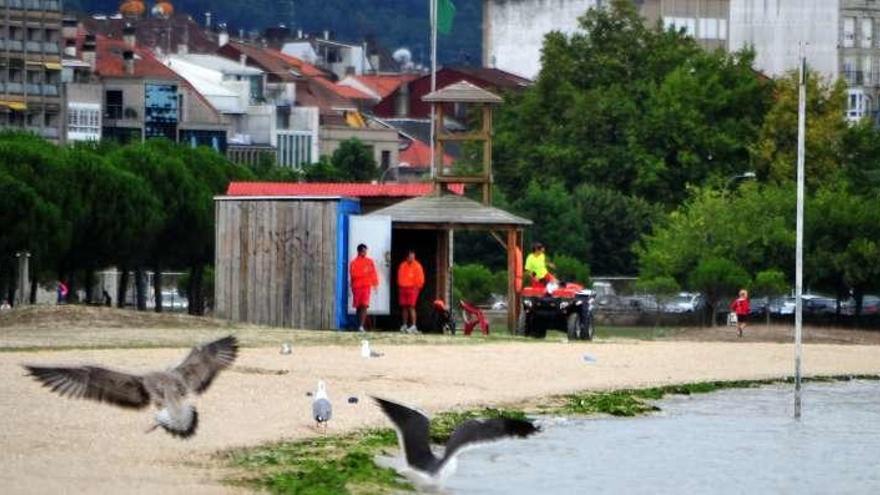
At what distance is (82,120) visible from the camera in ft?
448

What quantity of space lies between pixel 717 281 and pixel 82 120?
58.9 metres

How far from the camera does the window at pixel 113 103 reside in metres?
141

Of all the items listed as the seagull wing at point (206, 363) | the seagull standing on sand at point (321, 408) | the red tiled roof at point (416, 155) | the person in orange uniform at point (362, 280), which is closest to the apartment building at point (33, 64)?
the red tiled roof at point (416, 155)

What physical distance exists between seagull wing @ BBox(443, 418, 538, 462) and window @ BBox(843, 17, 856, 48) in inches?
5543

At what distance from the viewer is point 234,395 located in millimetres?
31219

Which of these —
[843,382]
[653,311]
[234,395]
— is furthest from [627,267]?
[234,395]

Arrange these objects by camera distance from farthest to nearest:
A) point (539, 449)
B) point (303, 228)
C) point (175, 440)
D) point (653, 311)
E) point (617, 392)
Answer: point (653, 311)
point (303, 228)
point (617, 392)
point (539, 449)
point (175, 440)

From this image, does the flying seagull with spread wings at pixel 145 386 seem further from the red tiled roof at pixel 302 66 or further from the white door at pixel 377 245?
the red tiled roof at pixel 302 66

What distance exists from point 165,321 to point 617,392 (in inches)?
373

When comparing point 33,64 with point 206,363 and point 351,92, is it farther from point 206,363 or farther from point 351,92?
point 206,363

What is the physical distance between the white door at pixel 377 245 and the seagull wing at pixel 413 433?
23.5 meters

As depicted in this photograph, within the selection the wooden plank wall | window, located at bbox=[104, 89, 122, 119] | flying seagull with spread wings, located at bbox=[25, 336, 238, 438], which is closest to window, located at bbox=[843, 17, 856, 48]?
window, located at bbox=[104, 89, 122, 119]

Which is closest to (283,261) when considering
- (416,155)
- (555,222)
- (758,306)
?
(758,306)

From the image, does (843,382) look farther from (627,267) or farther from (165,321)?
(627,267)
